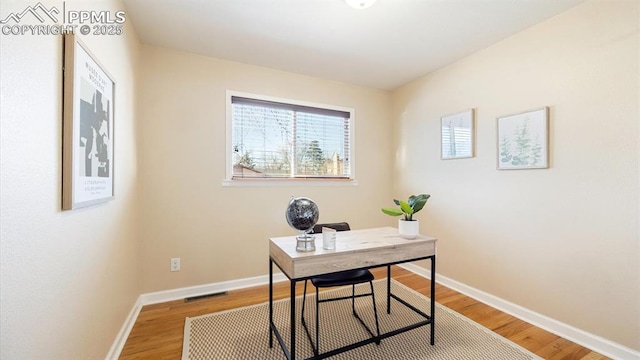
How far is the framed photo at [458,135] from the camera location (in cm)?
263

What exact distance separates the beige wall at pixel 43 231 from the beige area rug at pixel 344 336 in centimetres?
65

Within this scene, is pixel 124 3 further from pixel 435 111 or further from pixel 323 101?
pixel 435 111

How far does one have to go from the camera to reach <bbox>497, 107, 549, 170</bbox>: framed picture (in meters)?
2.07

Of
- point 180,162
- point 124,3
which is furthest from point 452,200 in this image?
point 124,3

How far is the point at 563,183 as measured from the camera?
1979mm

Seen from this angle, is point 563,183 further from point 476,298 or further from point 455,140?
point 476,298

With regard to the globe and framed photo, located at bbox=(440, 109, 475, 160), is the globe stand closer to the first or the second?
the globe

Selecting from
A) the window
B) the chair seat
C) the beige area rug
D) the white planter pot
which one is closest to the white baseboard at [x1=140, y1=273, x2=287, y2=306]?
the beige area rug

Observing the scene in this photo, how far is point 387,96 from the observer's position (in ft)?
12.2

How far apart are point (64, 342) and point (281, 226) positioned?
78.5 inches

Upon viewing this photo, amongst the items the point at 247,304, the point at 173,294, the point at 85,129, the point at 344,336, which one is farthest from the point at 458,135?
the point at 173,294

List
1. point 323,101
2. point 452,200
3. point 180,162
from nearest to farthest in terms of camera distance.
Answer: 1. point 180,162
2. point 452,200
3. point 323,101

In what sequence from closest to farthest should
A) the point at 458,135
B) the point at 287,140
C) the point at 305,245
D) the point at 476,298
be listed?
the point at 305,245, the point at 476,298, the point at 458,135, the point at 287,140

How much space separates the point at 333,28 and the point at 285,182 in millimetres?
1607
